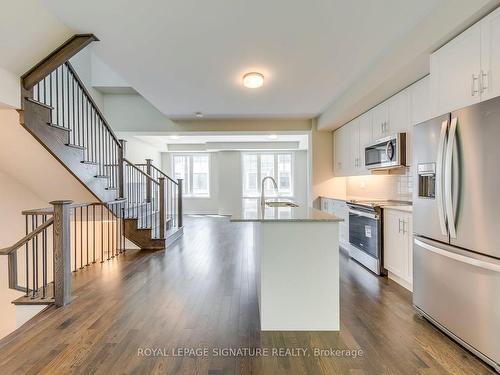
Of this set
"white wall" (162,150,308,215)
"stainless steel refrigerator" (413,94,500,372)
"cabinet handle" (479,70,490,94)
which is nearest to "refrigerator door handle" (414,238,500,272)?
"stainless steel refrigerator" (413,94,500,372)

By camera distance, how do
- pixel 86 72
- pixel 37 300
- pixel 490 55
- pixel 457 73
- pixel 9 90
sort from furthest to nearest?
pixel 86 72 → pixel 37 300 → pixel 9 90 → pixel 457 73 → pixel 490 55

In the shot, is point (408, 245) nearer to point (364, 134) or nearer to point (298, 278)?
point (298, 278)

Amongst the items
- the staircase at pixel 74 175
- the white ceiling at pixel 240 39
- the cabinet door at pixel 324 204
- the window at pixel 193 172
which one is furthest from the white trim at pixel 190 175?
the white ceiling at pixel 240 39

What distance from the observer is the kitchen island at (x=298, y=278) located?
88.4 inches

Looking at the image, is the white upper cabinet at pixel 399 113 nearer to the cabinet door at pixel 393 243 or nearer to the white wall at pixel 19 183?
the cabinet door at pixel 393 243

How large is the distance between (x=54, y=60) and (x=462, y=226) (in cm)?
399

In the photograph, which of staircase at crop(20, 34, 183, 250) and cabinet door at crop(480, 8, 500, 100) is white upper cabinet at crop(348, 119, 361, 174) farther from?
staircase at crop(20, 34, 183, 250)

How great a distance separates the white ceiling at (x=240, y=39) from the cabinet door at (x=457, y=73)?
364mm

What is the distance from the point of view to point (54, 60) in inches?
107

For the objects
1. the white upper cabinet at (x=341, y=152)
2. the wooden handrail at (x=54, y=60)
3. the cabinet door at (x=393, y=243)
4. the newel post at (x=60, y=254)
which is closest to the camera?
the wooden handrail at (x=54, y=60)

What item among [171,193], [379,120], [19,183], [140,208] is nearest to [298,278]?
[379,120]

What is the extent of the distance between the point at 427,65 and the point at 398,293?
2.44 meters

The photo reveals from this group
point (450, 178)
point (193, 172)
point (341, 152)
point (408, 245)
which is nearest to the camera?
point (450, 178)

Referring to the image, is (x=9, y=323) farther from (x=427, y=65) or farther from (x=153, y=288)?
(x=427, y=65)
